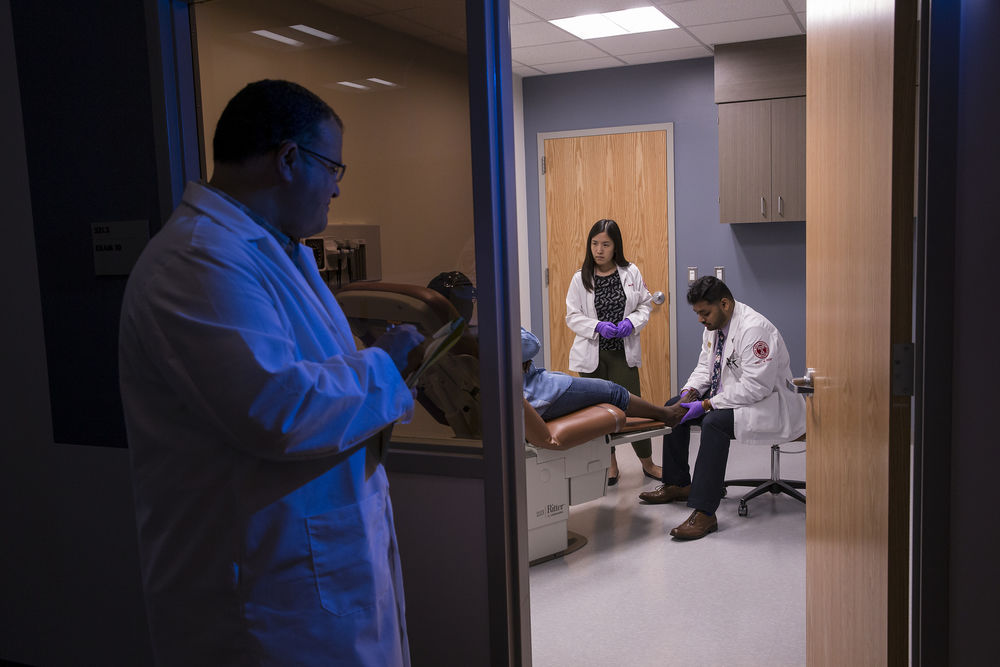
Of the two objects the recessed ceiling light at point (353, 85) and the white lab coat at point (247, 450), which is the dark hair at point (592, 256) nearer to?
the recessed ceiling light at point (353, 85)

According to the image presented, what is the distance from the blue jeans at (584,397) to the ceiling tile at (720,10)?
2.17 metres

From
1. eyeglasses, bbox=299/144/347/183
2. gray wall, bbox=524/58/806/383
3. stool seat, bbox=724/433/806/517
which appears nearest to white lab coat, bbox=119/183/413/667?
eyeglasses, bbox=299/144/347/183

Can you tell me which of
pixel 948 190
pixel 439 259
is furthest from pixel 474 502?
pixel 948 190

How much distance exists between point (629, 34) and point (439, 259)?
3664mm

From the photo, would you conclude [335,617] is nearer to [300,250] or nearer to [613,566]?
[300,250]

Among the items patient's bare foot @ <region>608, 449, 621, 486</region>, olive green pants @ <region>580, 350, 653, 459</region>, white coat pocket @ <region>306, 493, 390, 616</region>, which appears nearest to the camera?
white coat pocket @ <region>306, 493, 390, 616</region>

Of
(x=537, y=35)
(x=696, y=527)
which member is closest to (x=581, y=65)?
(x=537, y=35)

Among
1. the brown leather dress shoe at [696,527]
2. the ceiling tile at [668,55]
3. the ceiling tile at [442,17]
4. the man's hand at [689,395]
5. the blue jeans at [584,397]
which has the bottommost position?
the brown leather dress shoe at [696,527]

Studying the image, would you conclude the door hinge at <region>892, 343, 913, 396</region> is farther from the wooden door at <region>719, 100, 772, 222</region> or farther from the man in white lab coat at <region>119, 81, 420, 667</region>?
the wooden door at <region>719, 100, 772, 222</region>

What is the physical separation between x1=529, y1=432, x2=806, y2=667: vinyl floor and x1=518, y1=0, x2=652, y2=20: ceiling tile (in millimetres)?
2633

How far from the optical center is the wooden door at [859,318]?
1379 mm

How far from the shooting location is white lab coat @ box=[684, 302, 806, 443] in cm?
364

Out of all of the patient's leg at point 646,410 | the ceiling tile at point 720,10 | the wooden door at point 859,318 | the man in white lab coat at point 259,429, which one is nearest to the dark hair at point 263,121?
the man in white lab coat at point 259,429

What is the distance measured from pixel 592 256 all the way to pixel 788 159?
1.47 m
